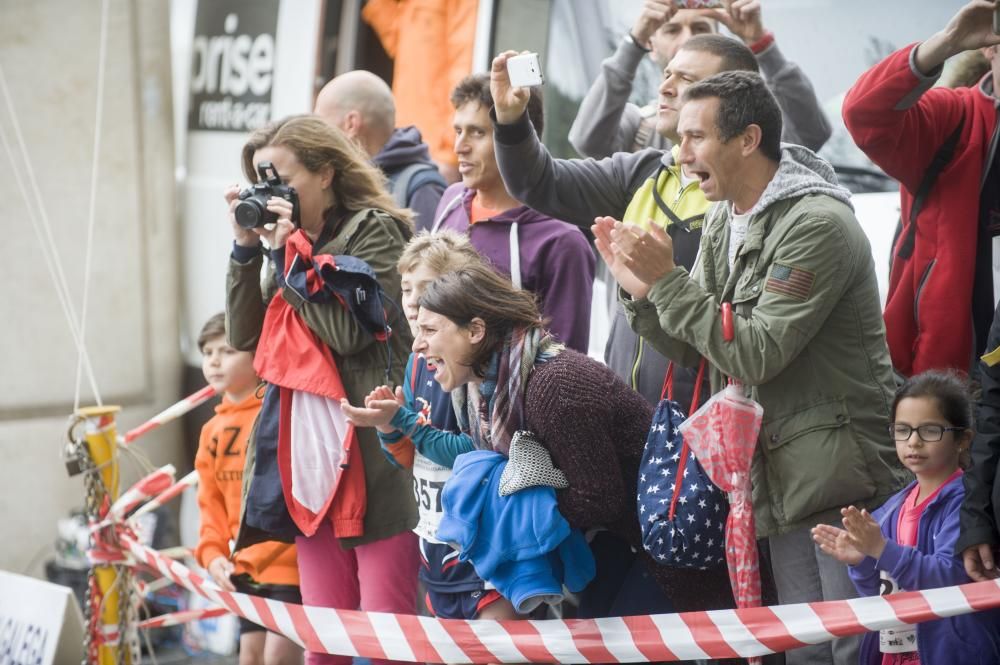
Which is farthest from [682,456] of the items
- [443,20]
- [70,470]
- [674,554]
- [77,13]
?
[77,13]

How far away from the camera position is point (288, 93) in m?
6.44

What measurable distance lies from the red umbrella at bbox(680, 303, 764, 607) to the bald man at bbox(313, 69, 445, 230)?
1.91m

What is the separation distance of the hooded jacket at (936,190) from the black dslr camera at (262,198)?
149 cm

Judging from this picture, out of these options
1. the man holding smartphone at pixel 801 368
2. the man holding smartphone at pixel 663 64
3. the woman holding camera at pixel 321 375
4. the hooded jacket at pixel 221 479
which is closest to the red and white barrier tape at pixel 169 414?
the hooded jacket at pixel 221 479

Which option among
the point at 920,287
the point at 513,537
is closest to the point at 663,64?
the point at 920,287

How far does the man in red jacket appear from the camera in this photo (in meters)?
3.35

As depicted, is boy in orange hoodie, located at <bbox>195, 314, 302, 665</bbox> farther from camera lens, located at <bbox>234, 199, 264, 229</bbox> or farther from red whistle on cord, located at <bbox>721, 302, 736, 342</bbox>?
red whistle on cord, located at <bbox>721, 302, 736, 342</bbox>

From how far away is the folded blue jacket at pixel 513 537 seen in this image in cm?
298

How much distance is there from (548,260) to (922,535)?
1315 millimetres

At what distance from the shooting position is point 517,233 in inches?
150

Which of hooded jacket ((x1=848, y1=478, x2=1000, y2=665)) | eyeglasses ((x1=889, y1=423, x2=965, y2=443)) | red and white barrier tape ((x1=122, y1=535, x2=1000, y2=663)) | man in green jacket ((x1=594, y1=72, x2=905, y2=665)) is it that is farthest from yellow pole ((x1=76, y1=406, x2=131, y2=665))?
eyeglasses ((x1=889, y1=423, x2=965, y2=443))

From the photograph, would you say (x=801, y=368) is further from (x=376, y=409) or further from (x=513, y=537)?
(x=376, y=409)

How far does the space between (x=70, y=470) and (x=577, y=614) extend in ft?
7.18

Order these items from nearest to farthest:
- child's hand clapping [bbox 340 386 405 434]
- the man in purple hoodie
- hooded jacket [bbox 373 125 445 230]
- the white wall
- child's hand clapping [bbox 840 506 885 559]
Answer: child's hand clapping [bbox 840 506 885 559] → child's hand clapping [bbox 340 386 405 434] → the man in purple hoodie → hooded jacket [bbox 373 125 445 230] → the white wall
